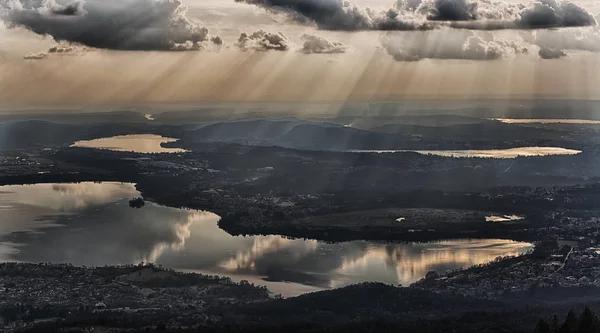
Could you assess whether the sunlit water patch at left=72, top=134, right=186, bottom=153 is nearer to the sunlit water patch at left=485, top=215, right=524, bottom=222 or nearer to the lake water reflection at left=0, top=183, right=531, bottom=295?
the lake water reflection at left=0, top=183, right=531, bottom=295

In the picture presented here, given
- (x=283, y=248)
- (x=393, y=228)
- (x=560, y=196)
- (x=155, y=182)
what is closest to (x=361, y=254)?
(x=283, y=248)

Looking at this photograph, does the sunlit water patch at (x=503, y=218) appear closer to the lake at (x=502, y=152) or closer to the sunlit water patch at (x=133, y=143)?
the lake at (x=502, y=152)

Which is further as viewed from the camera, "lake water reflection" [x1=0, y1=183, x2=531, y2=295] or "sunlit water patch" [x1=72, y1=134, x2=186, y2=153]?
"sunlit water patch" [x1=72, y1=134, x2=186, y2=153]

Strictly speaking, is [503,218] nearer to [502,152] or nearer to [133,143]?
[502,152]

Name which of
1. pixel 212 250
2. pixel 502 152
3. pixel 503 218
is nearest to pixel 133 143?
pixel 502 152

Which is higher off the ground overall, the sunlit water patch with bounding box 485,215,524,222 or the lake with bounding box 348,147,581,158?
the sunlit water patch with bounding box 485,215,524,222

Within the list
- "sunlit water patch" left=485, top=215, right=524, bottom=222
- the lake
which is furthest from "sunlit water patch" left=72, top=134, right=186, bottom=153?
"sunlit water patch" left=485, top=215, right=524, bottom=222

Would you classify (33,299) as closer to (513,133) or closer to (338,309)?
(338,309)
